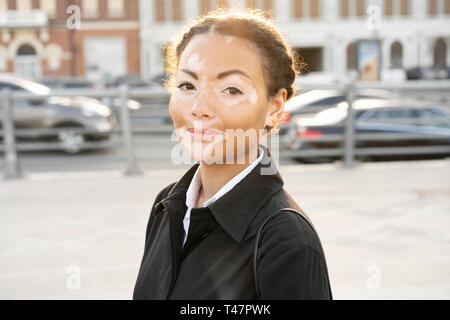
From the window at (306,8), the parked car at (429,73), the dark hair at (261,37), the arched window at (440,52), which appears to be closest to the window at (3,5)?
the window at (306,8)

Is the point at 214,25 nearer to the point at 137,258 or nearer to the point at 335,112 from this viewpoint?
the point at 137,258

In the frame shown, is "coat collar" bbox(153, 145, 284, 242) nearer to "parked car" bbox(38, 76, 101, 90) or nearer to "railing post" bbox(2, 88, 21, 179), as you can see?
"railing post" bbox(2, 88, 21, 179)

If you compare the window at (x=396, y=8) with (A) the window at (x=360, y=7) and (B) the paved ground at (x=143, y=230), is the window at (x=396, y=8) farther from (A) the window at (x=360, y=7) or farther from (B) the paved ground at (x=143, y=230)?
(B) the paved ground at (x=143, y=230)

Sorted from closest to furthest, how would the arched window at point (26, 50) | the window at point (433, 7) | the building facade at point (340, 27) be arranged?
the arched window at point (26, 50) → the building facade at point (340, 27) → the window at point (433, 7)

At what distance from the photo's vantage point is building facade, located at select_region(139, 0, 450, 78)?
41.5 metres

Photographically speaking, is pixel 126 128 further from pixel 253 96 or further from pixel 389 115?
pixel 253 96

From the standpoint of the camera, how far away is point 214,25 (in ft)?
4.60

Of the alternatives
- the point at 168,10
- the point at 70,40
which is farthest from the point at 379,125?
the point at 70,40

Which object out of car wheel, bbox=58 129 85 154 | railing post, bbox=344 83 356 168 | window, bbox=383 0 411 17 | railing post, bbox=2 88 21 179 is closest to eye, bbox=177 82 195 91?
railing post, bbox=344 83 356 168

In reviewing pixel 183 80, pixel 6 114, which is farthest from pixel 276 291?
pixel 6 114

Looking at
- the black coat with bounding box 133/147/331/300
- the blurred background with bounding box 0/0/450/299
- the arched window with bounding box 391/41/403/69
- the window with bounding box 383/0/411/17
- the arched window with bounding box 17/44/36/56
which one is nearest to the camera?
the black coat with bounding box 133/147/331/300

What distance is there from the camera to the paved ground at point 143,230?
373 centimetres

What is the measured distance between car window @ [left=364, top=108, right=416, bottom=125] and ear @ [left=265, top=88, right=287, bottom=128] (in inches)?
293

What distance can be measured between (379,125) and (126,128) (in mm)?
4266
